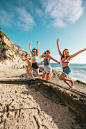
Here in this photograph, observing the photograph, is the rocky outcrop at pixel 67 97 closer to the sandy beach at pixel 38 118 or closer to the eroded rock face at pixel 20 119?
the sandy beach at pixel 38 118

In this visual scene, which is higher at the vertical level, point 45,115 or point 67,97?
point 67,97

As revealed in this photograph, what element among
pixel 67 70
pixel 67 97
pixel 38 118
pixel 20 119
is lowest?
pixel 38 118

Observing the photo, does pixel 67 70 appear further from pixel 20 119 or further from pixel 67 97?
pixel 20 119

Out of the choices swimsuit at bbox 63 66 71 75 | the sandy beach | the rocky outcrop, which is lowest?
the sandy beach

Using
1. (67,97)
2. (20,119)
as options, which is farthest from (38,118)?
(67,97)

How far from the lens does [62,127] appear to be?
2328mm

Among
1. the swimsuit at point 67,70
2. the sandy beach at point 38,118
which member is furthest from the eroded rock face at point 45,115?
the swimsuit at point 67,70


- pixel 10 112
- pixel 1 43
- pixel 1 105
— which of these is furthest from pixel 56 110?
pixel 1 43

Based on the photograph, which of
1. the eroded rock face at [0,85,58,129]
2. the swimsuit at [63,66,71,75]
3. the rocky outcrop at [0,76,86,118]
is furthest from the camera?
the swimsuit at [63,66,71,75]

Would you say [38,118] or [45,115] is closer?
[38,118]

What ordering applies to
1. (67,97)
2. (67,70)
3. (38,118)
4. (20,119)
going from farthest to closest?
1. (67,97)
2. (67,70)
3. (38,118)
4. (20,119)

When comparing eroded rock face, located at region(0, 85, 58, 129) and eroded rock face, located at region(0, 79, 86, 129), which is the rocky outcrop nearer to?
eroded rock face, located at region(0, 79, 86, 129)

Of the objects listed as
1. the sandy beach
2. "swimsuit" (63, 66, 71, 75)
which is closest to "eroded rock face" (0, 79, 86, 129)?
the sandy beach

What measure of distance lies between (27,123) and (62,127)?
4.36 ft
